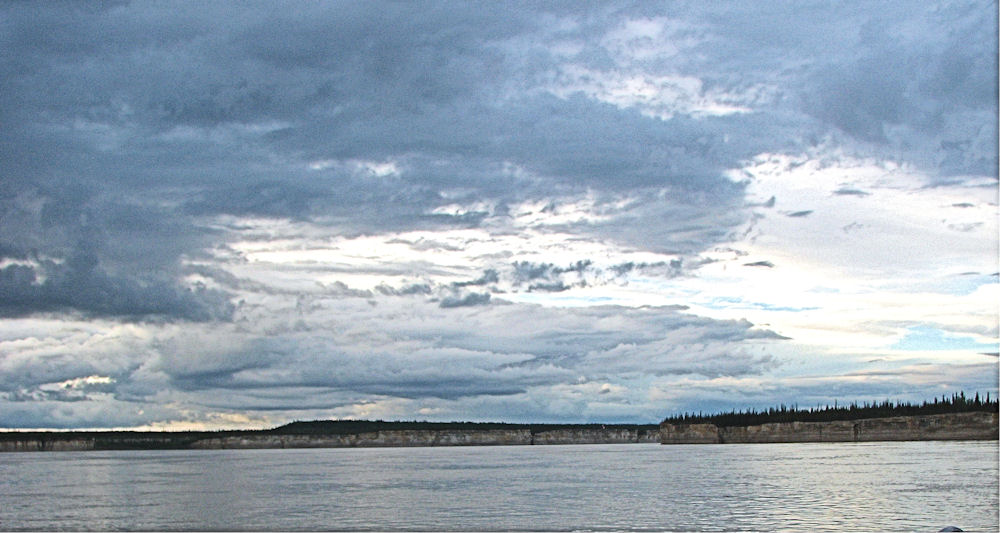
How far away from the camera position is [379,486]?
71.9 metres

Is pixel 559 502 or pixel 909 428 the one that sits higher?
pixel 559 502

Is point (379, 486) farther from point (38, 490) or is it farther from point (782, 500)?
point (782, 500)

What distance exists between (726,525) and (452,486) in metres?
33.7

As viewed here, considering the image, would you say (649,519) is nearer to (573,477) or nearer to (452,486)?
(452,486)

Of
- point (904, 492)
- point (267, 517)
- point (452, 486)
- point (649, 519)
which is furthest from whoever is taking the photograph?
point (452, 486)

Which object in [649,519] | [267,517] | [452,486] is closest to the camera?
[649,519]

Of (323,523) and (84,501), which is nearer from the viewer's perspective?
(323,523)

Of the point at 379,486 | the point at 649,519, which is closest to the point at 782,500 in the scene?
the point at 649,519

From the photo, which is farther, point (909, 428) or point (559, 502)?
point (909, 428)

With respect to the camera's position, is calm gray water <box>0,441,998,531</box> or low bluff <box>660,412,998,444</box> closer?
calm gray water <box>0,441,998,531</box>

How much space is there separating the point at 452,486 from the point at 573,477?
38.9ft

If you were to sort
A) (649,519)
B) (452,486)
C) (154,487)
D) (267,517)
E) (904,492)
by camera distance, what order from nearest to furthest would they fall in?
(649,519)
(267,517)
(904,492)
(452,486)
(154,487)

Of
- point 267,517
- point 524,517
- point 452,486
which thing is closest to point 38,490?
point 452,486

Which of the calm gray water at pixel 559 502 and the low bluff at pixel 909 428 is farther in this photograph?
the low bluff at pixel 909 428
